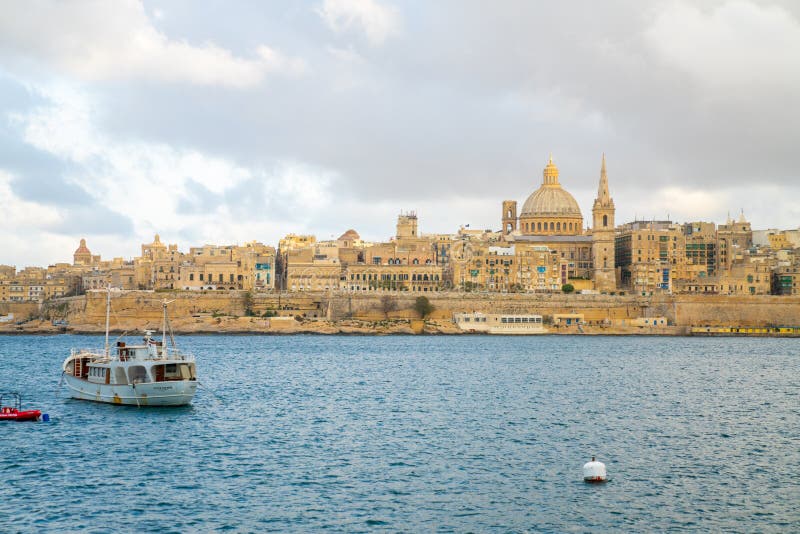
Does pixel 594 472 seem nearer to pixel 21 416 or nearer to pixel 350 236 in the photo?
pixel 21 416

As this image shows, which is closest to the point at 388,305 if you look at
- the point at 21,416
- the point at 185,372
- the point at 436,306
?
the point at 436,306

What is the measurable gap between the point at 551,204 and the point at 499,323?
38.7 metres

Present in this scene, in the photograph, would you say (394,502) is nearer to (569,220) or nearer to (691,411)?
(691,411)

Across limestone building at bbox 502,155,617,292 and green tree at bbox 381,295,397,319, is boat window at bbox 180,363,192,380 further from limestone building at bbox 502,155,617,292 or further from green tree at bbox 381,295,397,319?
limestone building at bbox 502,155,617,292

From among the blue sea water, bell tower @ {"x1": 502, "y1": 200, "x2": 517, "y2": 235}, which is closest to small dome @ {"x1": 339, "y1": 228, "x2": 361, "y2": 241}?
bell tower @ {"x1": 502, "y1": 200, "x2": 517, "y2": 235}

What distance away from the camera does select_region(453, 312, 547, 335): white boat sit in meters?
103

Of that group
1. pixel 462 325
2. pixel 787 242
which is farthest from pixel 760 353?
pixel 787 242

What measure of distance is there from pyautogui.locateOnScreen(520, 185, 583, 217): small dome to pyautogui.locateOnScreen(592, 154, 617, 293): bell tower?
9.98 meters

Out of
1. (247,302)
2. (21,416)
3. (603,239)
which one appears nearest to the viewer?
(21,416)

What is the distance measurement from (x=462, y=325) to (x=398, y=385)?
54.3 meters

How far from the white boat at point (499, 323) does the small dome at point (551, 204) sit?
34.5 m

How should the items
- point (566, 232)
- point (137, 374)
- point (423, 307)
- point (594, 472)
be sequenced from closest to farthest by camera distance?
point (594, 472) < point (137, 374) < point (423, 307) < point (566, 232)

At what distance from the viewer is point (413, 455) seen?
30.1 meters

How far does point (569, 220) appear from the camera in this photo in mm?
137000
